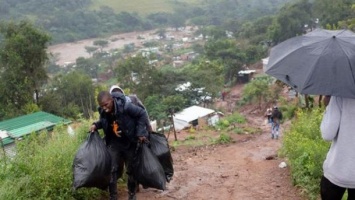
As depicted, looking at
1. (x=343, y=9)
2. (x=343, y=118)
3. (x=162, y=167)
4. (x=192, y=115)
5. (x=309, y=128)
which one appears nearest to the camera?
(x=343, y=118)

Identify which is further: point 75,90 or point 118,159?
point 75,90

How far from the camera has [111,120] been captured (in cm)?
355

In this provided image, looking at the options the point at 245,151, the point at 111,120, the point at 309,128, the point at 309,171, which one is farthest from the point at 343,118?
the point at 245,151

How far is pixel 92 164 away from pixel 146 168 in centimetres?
50

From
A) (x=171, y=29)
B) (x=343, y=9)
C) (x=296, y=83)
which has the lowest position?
(x=171, y=29)

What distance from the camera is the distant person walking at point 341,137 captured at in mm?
2217

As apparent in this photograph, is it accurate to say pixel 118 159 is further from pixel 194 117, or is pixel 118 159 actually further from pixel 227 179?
pixel 194 117

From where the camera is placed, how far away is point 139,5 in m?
95.4

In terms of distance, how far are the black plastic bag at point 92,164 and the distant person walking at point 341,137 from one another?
198cm

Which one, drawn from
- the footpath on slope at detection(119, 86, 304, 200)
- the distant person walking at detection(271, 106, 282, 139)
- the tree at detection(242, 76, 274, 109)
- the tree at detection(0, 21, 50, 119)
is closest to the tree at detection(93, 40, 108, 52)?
the tree at detection(242, 76, 274, 109)

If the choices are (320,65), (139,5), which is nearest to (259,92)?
(320,65)

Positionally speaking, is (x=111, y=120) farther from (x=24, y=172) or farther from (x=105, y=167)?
(x=24, y=172)

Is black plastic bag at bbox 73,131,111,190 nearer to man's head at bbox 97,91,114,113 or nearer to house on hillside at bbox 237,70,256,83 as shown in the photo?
man's head at bbox 97,91,114,113

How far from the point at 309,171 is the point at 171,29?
8347 cm
